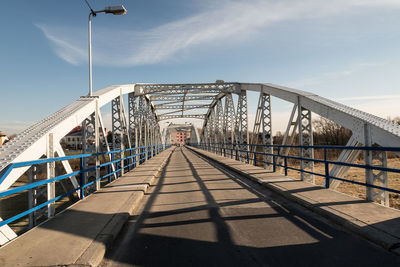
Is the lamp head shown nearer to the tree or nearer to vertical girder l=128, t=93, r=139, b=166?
vertical girder l=128, t=93, r=139, b=166

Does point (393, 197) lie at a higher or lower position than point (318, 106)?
lower

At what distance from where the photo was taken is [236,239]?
159 inches

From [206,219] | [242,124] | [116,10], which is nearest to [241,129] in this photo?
[242,124]

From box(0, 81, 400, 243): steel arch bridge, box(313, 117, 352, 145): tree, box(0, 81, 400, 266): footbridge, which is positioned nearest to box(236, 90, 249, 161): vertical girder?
box(0, 81, 400, 243): steel arch bridge

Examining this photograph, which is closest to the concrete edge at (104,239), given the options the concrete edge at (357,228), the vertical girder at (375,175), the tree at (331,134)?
the concrete edge at (357,228)

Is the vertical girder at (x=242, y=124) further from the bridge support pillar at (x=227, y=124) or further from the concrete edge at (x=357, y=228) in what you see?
the concrete edge at (x=357, y=228)

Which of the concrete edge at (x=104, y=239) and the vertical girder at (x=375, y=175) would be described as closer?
the concrete edge at (x=104, y=239)

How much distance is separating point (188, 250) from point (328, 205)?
11.4 feet

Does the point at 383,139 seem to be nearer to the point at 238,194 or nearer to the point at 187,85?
the point at 238,194

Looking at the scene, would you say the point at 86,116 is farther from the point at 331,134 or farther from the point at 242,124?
the point at 331,134

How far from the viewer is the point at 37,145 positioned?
17.8 feet

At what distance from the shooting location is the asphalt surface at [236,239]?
3.34 meters

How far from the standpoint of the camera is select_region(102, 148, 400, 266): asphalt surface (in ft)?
11.0

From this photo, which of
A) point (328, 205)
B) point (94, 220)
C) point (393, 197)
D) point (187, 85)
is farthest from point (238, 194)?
point (187, 85)
